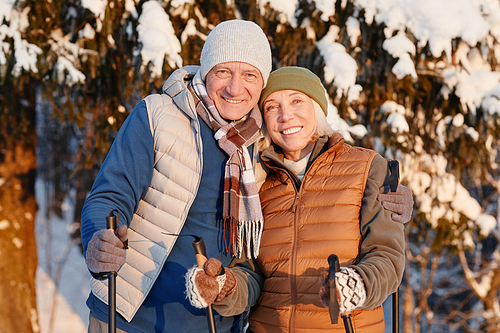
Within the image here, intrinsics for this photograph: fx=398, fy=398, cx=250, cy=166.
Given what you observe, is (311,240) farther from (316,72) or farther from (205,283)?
(316,72)

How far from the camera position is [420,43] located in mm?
3494

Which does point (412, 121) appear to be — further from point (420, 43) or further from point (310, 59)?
point (310, 59)

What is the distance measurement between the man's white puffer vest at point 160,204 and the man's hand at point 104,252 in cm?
37

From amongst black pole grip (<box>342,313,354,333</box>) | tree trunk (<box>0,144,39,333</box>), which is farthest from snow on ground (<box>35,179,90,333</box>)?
black pole grip (<box>342,313,354,333</box>)

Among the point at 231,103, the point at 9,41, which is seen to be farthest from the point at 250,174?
the point at 9,41

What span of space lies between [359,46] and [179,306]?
3009 millimetres

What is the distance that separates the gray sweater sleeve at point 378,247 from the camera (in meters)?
1.58

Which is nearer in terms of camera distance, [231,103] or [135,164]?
[135,164]

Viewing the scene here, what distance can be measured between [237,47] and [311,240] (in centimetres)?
103

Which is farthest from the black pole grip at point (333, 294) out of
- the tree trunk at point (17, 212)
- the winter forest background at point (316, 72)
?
the tree trunk at point (17, 212)

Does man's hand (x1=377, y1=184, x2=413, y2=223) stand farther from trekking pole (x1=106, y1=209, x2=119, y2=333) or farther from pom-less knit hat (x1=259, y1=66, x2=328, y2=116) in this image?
trekking pole (x1=106, y1=209, x2=119, y2=333)

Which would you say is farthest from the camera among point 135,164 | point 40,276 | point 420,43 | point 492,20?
point 40,276

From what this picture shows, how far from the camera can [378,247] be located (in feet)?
5.54

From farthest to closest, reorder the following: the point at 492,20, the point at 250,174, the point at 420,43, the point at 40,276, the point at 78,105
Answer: the point at 40,276, the point at 78,105, the point at 492,20, the point at 420,43, the point at 250,174
